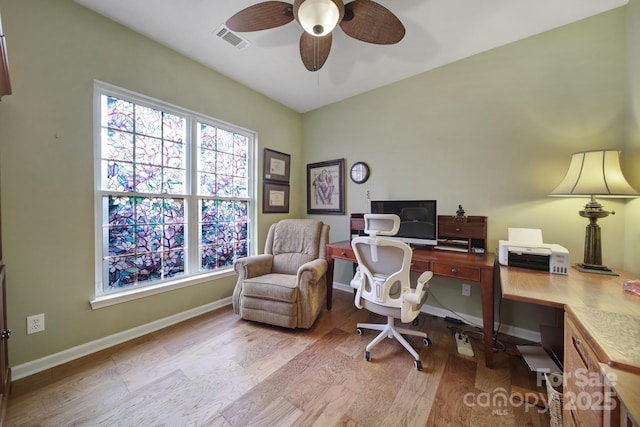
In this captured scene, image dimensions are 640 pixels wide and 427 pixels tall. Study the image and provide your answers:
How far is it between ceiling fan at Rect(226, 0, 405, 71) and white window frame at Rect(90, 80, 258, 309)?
47.6 inches

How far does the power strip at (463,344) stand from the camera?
6.08 ft

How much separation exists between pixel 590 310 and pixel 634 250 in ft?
3.88

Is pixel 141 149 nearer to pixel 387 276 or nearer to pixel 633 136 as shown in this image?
pixel 387 276

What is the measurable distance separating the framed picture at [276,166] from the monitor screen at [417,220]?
1.65 meters

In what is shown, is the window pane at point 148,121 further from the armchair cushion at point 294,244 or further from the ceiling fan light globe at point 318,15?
the ceiling fan light globe at point 318,15

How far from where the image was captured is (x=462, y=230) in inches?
87.2

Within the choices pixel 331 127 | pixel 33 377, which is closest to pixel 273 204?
pixel 331 127

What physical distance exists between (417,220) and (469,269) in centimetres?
70

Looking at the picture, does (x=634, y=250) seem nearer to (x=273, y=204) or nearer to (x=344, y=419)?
(x=344, y=419)

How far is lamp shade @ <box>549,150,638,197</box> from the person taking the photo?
1484 millimetres

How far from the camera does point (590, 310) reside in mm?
1009

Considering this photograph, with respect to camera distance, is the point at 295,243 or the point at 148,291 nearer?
the point at 148,291

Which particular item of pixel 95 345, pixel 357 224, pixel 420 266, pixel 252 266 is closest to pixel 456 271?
pixel 420 266

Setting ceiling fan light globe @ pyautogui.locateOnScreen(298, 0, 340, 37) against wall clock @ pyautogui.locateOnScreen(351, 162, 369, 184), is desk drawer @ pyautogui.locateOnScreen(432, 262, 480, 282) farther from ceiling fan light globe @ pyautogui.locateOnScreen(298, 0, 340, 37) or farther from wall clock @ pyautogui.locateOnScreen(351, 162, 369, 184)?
ceiling fan light globe @ pyautogui.locateOnScreen(298, 0, 340, 37)
